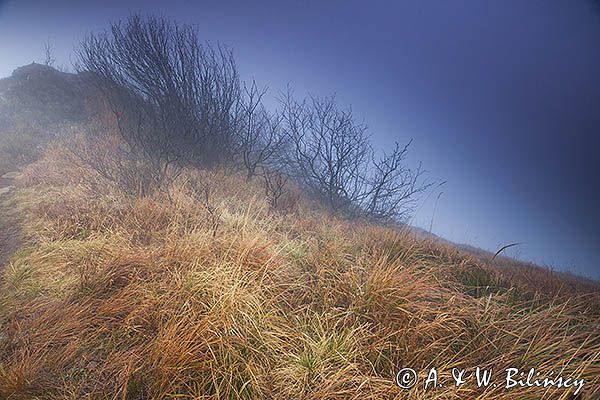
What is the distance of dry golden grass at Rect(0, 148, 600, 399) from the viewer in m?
1.61

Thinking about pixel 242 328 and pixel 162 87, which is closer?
pixel 242 328

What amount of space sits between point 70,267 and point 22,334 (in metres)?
1.10

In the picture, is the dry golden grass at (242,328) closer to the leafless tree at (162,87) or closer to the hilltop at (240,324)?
the hilltop at (240,324)

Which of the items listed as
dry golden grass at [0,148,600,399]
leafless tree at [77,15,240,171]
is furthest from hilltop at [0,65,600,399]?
leafless tree at [77,15,240,171]

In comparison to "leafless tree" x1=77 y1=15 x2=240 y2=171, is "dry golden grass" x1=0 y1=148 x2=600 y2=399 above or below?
below

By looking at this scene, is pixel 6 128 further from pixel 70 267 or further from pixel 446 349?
pixel 446 349

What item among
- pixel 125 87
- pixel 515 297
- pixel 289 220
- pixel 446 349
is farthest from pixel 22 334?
pixel 125 87

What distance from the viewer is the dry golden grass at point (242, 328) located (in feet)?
5.28

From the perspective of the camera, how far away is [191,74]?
9234mm

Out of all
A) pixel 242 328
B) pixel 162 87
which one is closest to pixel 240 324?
pixel 242 328

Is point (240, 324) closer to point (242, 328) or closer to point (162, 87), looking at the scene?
point (242, 328)

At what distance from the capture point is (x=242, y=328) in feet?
6.46

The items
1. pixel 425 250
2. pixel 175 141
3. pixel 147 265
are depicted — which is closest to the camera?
pixel 147 265

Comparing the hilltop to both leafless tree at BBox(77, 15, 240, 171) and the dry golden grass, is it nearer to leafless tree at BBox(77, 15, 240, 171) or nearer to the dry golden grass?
the dry golden grass
